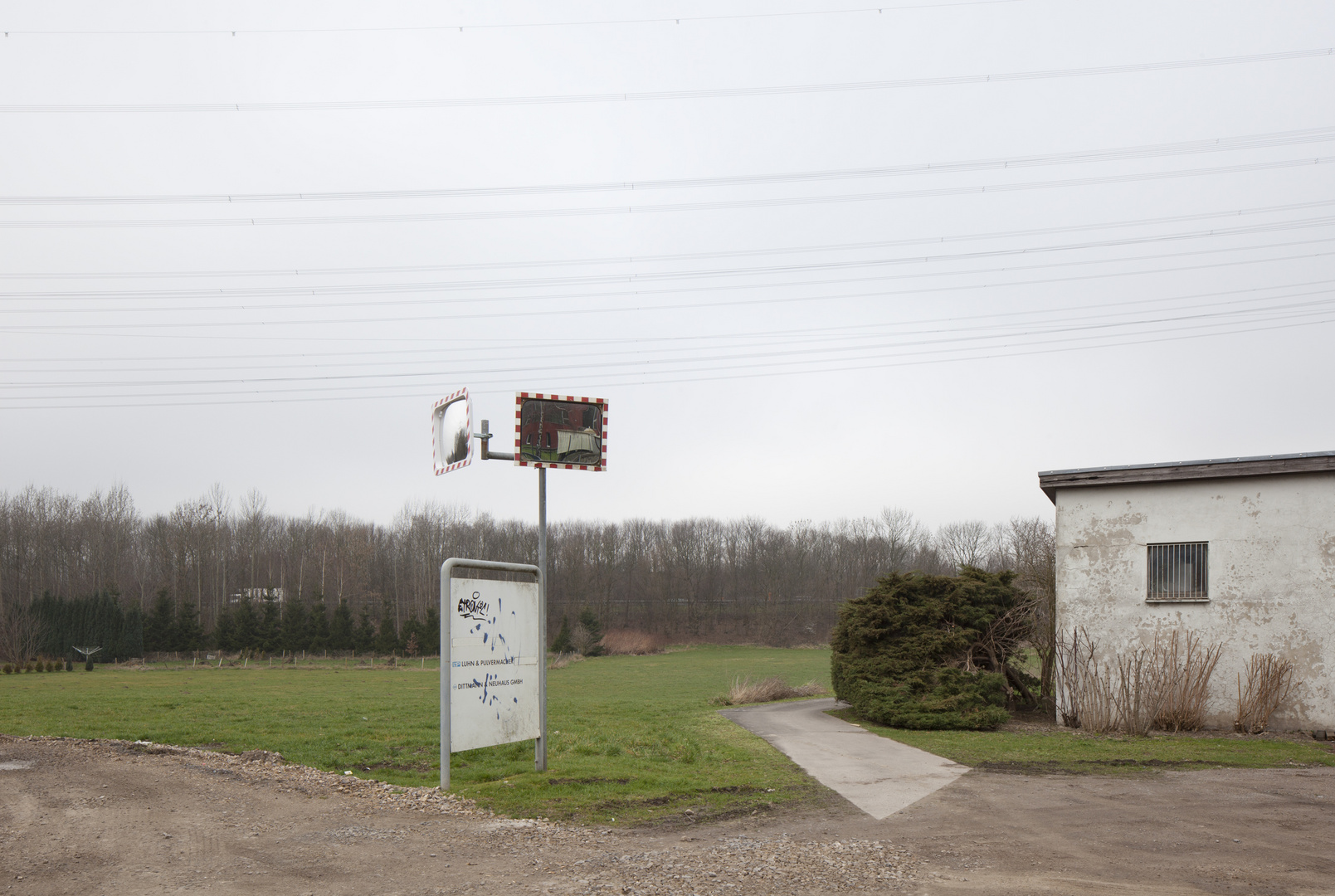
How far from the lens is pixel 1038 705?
18.2m

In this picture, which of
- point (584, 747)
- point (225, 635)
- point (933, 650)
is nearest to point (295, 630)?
point (225, 635)

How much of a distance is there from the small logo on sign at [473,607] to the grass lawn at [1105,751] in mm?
6644

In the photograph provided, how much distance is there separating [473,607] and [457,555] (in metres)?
79.0

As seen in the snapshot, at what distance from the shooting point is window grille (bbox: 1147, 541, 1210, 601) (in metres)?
15.2

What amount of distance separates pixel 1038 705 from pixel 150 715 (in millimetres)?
17590

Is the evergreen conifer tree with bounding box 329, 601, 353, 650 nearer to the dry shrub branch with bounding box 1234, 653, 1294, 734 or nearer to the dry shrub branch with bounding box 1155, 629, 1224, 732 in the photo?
the dry shrub branch with bounding box 1155, 629, 1224, 732

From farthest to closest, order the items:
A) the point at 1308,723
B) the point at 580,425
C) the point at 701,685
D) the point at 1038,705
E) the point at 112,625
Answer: the point at 112,625 < the point at 701,685 < the point at 1038,705 < the point at 1308,723 < the point at 580,425

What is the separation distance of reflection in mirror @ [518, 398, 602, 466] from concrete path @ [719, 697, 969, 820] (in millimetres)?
4705

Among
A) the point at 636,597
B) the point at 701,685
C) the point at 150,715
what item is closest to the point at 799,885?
the point at 150,715

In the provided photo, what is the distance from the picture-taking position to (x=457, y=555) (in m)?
86.4

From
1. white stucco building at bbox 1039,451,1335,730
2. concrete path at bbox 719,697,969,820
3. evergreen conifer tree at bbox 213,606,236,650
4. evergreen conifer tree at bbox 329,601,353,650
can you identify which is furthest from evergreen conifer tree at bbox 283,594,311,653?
white stucco building at bbox 1039,451,1335,730

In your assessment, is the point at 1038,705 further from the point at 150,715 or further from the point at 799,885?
the point at 150,715

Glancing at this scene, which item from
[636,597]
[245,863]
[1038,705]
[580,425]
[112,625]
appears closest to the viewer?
[245,863]

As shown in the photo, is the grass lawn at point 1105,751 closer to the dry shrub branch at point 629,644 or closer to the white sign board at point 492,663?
the white sign board at point 492,663
